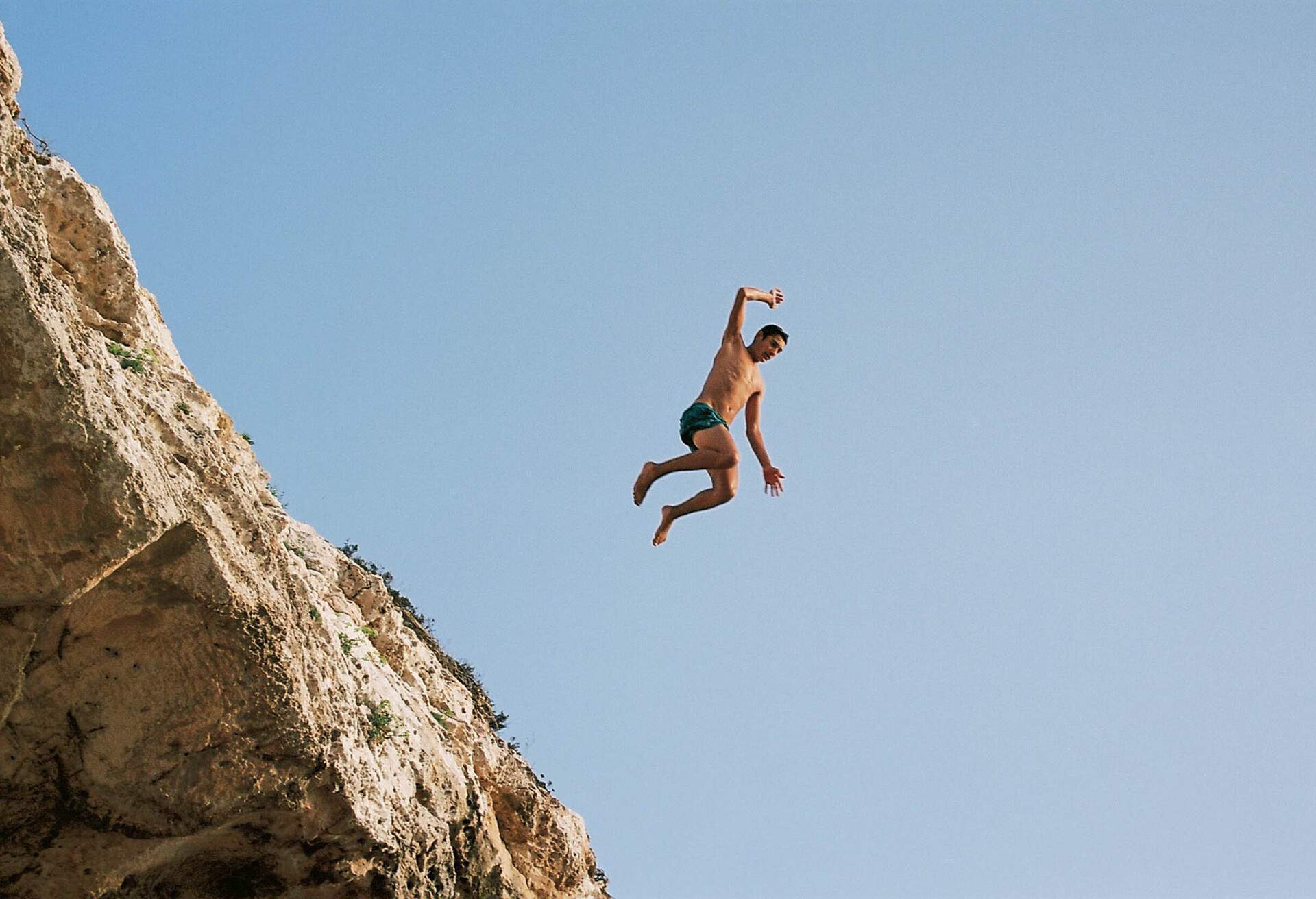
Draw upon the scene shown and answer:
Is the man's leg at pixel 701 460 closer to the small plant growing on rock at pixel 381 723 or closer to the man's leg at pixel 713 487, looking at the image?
the man's leg at pixel 713 487

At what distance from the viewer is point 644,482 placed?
1249 cm

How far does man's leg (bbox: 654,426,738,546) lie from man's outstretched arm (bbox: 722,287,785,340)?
1.11 m

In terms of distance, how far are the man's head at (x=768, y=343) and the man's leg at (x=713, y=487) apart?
3.65ft

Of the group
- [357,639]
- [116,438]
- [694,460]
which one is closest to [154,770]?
[116,438]

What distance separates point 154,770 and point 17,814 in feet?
2.83

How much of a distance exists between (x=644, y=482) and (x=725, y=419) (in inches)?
38.5

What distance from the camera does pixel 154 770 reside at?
868 cm

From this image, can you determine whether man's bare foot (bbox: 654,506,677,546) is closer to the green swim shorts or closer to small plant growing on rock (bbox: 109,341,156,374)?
the green swim shorts

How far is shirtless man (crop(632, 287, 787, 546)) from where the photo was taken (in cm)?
1220

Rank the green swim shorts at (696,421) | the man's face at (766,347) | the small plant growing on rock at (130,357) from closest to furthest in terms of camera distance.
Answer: the small plant growing on rock at (130,357) → the green swim shorts at (696,421) → the man's face at (766,347)

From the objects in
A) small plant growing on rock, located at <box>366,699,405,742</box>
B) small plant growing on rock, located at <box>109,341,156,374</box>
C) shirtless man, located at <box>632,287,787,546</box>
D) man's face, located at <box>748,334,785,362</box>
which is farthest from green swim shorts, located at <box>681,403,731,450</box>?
small plant growing on rock, located at <box>109,341,156,374</box>

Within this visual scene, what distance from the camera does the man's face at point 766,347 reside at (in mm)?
12977

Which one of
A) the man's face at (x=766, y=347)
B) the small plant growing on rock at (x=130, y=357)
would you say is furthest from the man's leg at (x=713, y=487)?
the small plant growing on rock at (x=130, y=357)

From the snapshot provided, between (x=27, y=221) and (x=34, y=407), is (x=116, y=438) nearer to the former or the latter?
(x=34, y=407)
